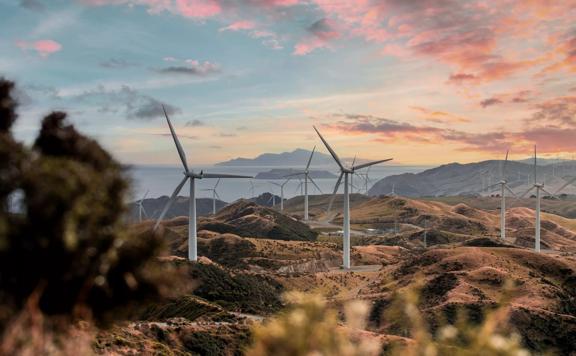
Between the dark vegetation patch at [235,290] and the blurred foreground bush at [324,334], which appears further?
the dark vegetation patch at [235,290]

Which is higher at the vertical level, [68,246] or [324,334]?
[68,246]

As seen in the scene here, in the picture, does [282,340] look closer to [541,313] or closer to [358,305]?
[358,305]

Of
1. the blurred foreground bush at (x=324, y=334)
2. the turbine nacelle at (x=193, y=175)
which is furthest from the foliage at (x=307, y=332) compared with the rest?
the turbine nacelle at (x=193, y=175)

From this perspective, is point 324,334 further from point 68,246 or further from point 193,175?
point 193,175

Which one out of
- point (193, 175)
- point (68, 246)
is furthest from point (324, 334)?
point (193, 175)

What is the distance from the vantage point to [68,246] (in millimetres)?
16047

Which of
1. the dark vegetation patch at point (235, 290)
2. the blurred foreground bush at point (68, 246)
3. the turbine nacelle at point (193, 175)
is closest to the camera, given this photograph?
A: the blurred foreground bush at point (68, 246)

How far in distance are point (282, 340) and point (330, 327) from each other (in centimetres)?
117

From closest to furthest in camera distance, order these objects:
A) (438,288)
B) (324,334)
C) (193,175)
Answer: (324,334) < (193,175) < (438,288)

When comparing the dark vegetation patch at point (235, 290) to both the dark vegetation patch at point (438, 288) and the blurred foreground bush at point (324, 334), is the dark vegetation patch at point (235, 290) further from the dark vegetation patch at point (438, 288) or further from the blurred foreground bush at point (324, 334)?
the blurred foreground bush at point (324, 334)

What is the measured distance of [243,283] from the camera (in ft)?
426

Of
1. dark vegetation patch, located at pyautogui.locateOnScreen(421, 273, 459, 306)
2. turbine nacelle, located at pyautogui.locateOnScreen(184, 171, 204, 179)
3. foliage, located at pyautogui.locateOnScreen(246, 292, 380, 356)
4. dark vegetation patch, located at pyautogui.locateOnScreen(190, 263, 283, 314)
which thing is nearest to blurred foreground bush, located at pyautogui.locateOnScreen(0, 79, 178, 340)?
foliage, located at pyautogui.locateOnScreen(246, 292, 380, 356)

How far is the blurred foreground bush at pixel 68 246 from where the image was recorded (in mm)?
16297

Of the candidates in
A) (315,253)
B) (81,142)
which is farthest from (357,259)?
(81,142)
